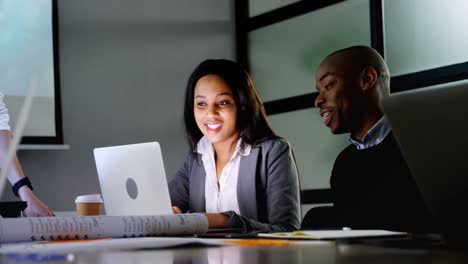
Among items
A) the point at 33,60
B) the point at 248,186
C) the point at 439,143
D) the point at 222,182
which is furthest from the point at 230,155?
the point at 33,60

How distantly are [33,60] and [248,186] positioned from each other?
2.46m

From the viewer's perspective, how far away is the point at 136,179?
6.46ft

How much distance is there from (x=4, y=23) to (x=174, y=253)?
3.90 meters

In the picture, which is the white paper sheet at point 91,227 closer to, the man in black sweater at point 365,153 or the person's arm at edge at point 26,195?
the man in black sweater at point 365,153

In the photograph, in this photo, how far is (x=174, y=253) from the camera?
81cm

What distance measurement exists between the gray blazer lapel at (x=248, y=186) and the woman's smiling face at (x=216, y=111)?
6.2 inches

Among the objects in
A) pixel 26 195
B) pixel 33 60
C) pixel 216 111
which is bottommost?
pixel 26 195

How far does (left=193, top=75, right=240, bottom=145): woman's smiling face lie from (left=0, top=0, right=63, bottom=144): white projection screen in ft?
6.55

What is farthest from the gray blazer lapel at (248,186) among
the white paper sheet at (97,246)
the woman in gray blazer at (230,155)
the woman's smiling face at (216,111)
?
the white paper sheet at (97,246)

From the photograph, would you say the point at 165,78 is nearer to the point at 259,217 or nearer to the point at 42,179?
the point at 42,179

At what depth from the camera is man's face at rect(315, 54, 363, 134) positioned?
252 cm

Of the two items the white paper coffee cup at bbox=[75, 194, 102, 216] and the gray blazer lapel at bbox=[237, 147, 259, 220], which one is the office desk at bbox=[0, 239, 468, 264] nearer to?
the white paper coffee cup at bbox=[75, 194, 102, 216]

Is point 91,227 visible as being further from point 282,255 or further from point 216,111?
point 216,111

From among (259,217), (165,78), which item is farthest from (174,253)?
(165,78)
